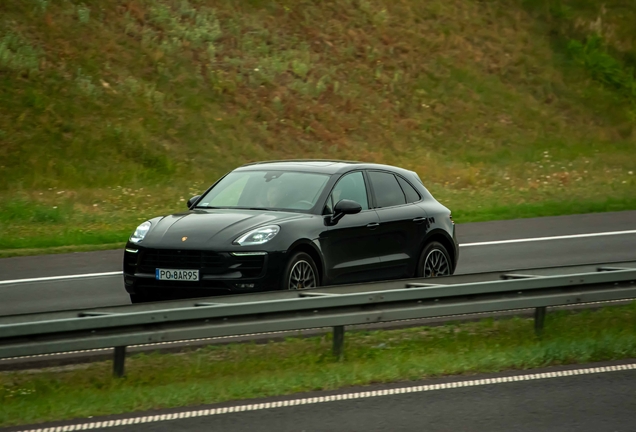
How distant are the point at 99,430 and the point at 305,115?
26084mm

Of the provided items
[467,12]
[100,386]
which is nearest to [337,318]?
Answer: [100,386]

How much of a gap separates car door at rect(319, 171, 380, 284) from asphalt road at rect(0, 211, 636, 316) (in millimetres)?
2768

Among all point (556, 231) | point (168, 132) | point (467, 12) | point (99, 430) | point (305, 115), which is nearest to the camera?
point (99, 430)

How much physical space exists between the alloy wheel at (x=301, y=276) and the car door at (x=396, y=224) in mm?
1272

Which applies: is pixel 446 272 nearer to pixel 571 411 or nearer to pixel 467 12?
pixel 571 411

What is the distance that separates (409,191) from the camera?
13.2 meters

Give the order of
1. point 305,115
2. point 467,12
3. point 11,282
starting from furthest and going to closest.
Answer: point 467,12 < point 305,115 < point 11,282

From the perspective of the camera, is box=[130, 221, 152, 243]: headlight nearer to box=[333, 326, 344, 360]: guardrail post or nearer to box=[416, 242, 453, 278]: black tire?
box=[333, 326, 344, 360]: guardrail post

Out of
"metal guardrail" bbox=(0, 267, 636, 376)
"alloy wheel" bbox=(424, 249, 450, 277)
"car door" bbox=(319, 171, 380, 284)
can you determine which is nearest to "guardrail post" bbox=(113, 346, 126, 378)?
"metal guardrail" bbox=(0, 267, 636, 376)

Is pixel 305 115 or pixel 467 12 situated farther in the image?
pixel 467 12

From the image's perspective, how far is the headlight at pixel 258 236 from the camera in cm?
1073

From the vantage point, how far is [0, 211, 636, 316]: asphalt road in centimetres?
1328

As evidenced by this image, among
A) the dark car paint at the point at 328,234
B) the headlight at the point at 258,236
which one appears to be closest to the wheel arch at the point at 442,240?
the dark car paint at the point at 328,234

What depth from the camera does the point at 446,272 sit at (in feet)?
43.0
